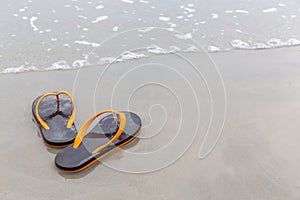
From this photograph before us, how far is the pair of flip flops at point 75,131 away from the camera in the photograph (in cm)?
195

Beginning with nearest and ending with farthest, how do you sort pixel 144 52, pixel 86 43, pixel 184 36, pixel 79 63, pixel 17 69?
1. pixel 17 69
2. pixel 79 63
3. pixel 144 52
4. pixel 86 43
5. pixel 184 36

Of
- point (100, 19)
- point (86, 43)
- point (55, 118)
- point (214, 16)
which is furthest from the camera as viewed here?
point (214, 16)

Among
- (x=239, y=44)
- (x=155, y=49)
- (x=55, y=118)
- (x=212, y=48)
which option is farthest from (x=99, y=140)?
(x=239, y=44)

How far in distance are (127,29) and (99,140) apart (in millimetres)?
1697

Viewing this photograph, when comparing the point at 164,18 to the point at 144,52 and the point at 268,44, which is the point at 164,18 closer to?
the point at 144,52

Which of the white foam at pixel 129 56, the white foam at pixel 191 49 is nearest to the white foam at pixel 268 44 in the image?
the white foam at pixel 191 49

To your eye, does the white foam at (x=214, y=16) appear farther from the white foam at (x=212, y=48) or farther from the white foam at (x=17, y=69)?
the white foam at (x=17, y=69)

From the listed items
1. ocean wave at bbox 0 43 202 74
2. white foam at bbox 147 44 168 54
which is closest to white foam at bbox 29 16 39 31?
ocean wave at bbox 0 43 202 74

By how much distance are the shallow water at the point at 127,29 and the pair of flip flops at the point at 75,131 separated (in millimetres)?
640

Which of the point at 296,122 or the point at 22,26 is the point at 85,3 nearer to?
the point at 22,26

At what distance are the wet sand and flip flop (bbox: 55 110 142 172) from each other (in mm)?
56

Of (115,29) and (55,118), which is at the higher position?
(55,118)

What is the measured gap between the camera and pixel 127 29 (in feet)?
11.4

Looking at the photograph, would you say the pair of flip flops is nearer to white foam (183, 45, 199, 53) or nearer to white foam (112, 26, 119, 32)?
white foam (183, 45, 199, 53)
